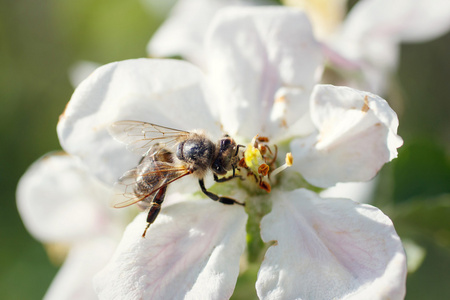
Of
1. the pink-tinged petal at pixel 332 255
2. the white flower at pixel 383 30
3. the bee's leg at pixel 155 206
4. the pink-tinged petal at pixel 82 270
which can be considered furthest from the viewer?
the white flower at pixel 383 30

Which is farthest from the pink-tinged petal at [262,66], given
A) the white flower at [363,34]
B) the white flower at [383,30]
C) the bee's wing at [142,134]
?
the white flower at [383,30]

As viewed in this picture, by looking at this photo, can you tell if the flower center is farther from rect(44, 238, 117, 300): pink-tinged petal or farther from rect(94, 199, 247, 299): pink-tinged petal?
rect(44, 238, 117, 300): pink-tinged petal

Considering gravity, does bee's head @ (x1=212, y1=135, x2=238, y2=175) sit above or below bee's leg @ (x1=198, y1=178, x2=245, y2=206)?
above

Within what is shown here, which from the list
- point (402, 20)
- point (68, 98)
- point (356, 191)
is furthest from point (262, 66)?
point (68, 98)

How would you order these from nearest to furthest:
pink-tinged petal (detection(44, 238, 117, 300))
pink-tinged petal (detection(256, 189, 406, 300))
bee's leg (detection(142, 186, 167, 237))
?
1. pink-tinged petal (detection(256, 189, 406, 300))
2. bee's leg (detection(142, 186, 167, 237))
3. pink-tinged petal (detection(44, 238, 117, 300))

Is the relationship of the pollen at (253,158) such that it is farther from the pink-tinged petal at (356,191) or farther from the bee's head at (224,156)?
the pink-tinged petal at (356,191)

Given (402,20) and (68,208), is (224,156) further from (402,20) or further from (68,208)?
(402,20)

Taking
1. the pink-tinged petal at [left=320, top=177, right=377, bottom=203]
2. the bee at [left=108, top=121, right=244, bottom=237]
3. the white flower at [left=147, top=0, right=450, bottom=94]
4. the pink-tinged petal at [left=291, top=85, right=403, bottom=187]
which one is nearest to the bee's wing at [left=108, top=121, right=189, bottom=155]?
the bee at [left=108, top=121, right=244, bottom=237]
